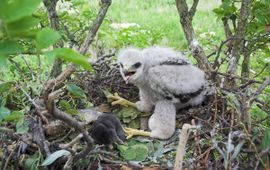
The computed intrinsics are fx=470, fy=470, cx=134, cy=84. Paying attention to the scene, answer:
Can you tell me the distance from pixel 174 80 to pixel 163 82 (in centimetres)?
7

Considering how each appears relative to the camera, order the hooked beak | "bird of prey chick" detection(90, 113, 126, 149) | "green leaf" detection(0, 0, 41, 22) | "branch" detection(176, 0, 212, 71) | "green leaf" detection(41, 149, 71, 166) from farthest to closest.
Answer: "branch" detection(176, 0, 212, 71) → the hooked beak → "bird of prey chick" detection(90, 113, 126, 149) → "green leaf" detection(41, 149, 71, 166) → "green leaf" detection(0, 0, 41, 22)

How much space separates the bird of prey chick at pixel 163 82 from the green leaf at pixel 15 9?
6.44 ft

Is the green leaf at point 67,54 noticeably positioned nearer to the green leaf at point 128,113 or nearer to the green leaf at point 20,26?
the green leaf at point 20,26

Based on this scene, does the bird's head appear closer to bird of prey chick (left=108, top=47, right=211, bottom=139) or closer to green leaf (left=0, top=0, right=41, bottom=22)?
Answer: bird of prey chick (left=108, top=47, right=211, bottom=139)

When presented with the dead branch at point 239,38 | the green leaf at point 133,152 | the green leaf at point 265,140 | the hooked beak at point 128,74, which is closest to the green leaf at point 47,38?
the green leaf at point 265,140

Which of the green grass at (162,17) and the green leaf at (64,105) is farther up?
the green grass at (162,17)

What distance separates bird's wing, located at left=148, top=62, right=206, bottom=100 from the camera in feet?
9.49

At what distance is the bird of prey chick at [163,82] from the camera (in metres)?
2.88

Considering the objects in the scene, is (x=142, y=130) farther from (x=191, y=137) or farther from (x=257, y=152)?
(x=257, y=152)

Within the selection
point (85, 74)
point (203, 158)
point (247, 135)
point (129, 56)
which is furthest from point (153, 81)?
point (247, 135)

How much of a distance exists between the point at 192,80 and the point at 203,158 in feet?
2.54

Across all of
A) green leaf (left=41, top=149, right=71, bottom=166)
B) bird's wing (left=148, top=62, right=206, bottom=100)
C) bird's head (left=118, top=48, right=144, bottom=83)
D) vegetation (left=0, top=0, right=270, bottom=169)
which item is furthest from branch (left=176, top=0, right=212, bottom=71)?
green leaf (left=41, top=149, right=71, bottom=166)

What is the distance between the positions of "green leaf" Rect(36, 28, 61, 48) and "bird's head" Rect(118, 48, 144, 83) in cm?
201

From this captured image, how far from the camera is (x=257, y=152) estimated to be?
2.03 meters
